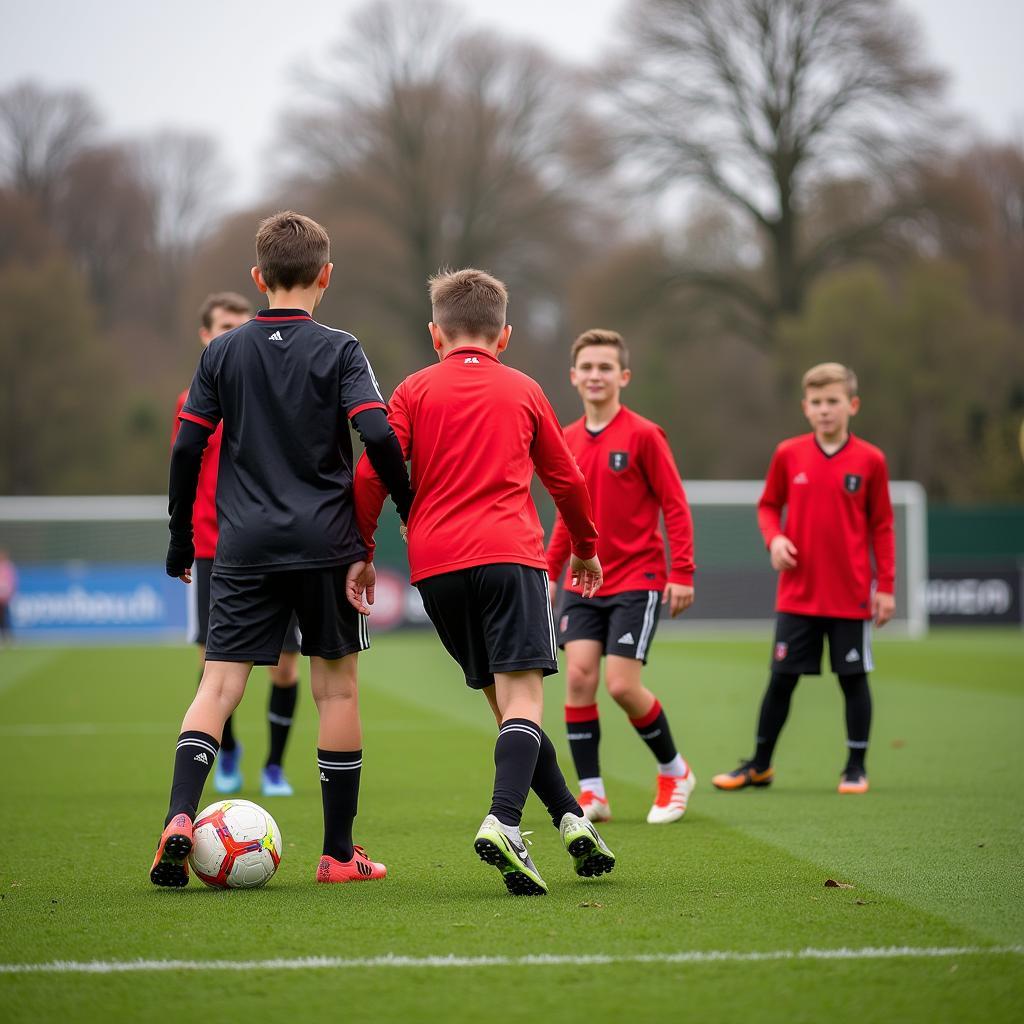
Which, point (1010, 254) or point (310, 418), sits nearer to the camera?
point (310, 418)

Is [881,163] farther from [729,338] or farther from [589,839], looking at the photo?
[589,839]

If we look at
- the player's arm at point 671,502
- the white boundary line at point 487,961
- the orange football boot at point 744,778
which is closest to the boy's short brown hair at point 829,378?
the player's arm at point 671,502

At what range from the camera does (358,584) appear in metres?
4.70

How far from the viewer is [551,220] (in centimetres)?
3434

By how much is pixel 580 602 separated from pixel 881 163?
25.9 metres

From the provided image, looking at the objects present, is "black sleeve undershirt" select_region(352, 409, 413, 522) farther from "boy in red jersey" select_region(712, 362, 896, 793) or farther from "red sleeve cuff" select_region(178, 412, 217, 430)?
"boy in red jersey" select_region(712, 362, 896, 793)

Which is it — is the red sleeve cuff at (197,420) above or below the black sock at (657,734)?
above

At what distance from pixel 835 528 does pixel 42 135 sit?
3110 cm

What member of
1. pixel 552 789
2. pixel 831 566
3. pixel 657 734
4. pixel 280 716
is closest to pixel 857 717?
pixel 831 566

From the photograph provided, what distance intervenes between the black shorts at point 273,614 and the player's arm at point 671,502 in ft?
6.46

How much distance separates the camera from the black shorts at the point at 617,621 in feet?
20.5

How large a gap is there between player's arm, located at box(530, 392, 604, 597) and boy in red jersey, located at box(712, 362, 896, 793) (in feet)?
8.36

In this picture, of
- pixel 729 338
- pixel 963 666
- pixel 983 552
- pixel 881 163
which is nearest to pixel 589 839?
pixel 963 666

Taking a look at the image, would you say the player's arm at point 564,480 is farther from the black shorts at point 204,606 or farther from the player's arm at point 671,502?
the black shorts at point 204,606
